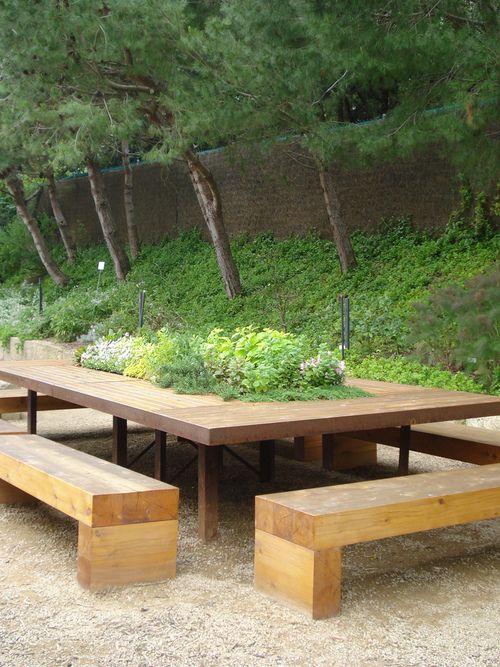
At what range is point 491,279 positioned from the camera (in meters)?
8.20

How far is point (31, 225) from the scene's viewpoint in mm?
19359

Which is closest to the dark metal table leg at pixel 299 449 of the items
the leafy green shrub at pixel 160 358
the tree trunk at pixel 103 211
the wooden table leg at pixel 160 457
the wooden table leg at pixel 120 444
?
the leafy green shrub at pixel 160 358

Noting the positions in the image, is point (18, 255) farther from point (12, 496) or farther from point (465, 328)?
point (12, 496)

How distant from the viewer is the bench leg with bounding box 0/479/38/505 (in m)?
5.09

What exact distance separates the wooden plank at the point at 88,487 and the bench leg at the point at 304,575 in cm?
49

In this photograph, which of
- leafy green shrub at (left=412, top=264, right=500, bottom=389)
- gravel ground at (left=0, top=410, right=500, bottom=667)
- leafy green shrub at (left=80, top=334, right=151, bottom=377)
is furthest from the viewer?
leafy green shrub at (left=412, top=264, right=500, bottom=389)

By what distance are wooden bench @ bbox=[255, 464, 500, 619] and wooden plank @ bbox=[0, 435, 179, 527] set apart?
1.50 feet

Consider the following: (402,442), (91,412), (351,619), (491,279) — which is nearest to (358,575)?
(351,619)

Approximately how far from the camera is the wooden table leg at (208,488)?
4258 mm

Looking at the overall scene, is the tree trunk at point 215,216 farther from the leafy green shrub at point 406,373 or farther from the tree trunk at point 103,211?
the leafy green shrub at point 406,373

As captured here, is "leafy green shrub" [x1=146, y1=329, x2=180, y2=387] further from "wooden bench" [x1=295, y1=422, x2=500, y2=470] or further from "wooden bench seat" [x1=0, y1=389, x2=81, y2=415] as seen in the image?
"wooden bench seat" [x1=0, y1=389, x2=81, y2=415]

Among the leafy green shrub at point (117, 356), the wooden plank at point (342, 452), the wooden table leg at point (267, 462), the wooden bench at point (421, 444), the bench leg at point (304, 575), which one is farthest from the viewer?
the wooden plank at point (342, 452)

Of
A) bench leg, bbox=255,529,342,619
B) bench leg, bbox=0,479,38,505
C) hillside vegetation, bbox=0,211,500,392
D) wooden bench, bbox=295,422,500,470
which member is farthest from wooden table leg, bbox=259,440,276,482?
hillside vegetation, bbox=0,211,500,392

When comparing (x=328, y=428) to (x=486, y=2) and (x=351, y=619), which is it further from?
(x=486, y=2)
